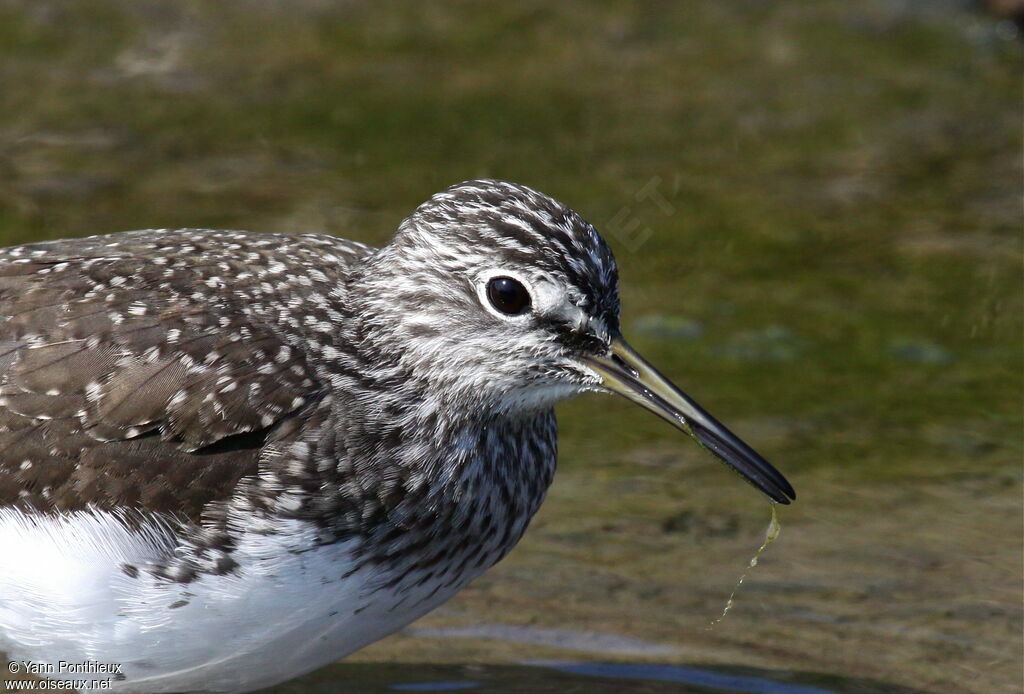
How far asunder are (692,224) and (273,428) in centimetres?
642

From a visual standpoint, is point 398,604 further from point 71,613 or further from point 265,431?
point 71,613

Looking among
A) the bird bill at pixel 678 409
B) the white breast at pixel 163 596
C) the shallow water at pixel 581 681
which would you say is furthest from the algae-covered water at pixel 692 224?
the bird bill at pixel 678 409

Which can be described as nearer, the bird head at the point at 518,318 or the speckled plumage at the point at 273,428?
the speckled plumage at the point at 273,428

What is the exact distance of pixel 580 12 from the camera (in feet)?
52.2

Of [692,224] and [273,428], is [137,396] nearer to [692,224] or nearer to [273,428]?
[273,428]

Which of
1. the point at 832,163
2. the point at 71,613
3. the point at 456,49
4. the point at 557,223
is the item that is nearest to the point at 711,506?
the point at 557,223

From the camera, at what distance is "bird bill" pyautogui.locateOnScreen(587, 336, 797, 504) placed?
22.4 ft

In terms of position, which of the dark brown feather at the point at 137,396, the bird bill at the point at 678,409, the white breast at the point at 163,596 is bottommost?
the white breast at the point at 163,596

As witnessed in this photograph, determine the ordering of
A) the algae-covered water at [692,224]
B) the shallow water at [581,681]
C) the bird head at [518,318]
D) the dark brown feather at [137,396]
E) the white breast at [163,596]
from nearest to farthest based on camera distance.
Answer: the white breast at [163,596]
the dark brown feather at [137,396]
the bird head at [518,318]
the shallow water at [581,681]
the algae-covered water at [692,224]

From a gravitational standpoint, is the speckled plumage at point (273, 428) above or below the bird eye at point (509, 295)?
below

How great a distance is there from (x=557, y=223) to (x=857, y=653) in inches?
113

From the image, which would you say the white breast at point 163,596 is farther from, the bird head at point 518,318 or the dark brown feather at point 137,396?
the bird head at point 518,318

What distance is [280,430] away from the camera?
21.9 ft

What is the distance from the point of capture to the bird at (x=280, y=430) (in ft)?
21.4
